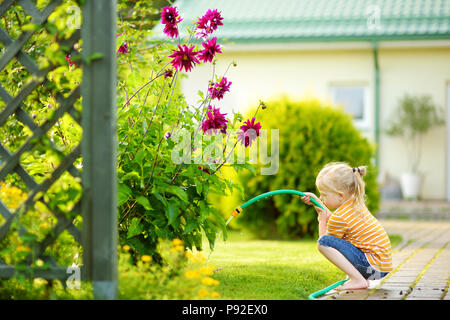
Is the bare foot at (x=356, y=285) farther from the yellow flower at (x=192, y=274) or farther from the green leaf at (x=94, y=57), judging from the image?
the green leaf at (x=94, y=57)

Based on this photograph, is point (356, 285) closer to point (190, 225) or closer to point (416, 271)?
point (416, 271)

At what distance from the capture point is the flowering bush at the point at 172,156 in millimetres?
3844

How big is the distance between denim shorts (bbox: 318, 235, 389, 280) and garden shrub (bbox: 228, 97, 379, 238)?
2.76m

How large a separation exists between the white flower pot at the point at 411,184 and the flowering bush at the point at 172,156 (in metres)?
8.41

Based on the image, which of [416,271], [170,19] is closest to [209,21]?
[170,19]

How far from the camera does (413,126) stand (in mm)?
11844

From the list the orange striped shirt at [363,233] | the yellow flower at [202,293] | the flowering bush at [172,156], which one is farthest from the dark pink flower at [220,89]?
the yellow flower at [202,293]

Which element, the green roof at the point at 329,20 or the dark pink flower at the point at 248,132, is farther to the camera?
the green roof at the point at 329,20

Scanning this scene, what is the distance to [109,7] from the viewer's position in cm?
297

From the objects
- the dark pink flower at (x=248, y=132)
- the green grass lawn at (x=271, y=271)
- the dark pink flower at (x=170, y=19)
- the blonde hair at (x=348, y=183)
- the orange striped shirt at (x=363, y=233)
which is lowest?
the green grass lawn at (x=271, y=271)

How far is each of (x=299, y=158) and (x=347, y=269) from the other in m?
3.07

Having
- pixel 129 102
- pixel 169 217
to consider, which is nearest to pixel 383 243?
pixel 169 217
